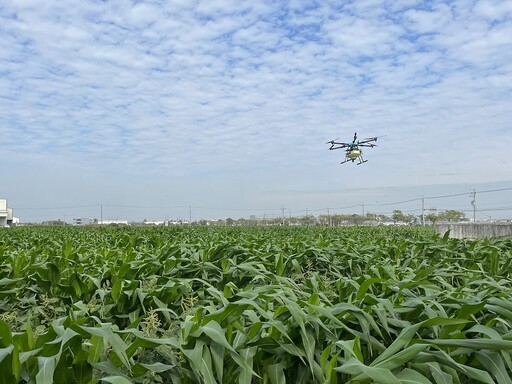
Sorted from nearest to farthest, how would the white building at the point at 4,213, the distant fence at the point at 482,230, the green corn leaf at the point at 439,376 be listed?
1. the green corn leaf at the point at 439,376
2. the distant fence at the point at 482,230
3. the white building at the point at 4,213

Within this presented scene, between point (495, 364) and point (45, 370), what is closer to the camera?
point (45, 370)

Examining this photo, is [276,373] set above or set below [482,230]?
above

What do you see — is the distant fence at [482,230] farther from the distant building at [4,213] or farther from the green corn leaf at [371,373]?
the distant building at [4,213]

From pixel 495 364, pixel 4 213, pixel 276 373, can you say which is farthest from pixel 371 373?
pixel 4 213

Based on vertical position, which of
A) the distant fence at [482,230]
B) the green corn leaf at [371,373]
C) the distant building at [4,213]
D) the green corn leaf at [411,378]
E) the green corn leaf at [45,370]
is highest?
the distant building at [4,213]

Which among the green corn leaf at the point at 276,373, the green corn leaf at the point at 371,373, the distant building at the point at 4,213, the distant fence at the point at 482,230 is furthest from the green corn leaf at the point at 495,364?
the distant building at the point at 4,213

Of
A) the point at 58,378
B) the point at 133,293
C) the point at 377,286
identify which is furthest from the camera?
the point at 377,286

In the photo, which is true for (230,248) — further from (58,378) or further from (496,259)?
(58,378)

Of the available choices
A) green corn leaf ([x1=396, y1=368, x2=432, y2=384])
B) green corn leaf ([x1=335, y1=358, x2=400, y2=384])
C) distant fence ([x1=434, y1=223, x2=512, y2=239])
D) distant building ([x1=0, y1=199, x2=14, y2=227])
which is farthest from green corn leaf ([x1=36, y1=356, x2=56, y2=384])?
distant building ([x1=0, y1=199, x2=14, y2=227])

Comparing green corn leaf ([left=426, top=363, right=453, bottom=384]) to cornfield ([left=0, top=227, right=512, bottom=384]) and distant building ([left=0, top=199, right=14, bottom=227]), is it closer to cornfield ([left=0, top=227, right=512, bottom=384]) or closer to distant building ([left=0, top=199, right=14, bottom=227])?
cornfield ([left=0, top=227, right=512, bottom=384])

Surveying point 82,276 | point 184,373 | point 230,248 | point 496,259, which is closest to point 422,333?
point 184,373

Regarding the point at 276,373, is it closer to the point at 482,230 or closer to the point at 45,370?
the point at 45,370
